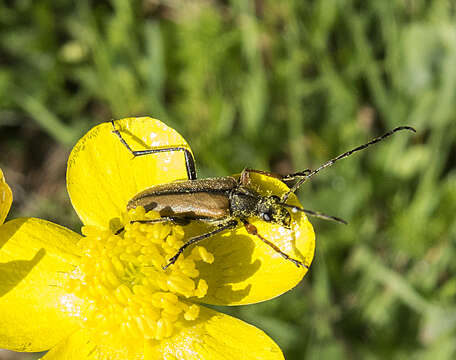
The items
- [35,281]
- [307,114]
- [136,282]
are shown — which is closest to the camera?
[136,282]

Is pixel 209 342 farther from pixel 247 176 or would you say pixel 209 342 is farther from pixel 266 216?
pixel 247 176

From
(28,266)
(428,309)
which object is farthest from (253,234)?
(428,309)

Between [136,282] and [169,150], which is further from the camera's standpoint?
[169,150]

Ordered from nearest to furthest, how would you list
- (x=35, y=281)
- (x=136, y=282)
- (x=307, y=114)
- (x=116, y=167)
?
(x=136, y=282)
(x=35, y=281)
(x=116, y=167)
(x=307, y=114)

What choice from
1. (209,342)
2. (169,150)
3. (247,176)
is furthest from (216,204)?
(209,342)

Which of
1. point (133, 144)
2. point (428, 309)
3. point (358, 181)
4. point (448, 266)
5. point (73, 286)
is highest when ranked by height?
point (358, 181)

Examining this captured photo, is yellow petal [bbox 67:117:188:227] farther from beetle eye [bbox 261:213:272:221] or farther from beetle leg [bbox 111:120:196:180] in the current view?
beetle eye [bbox 261:213:272:221]

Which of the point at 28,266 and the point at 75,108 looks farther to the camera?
the point at 75,108

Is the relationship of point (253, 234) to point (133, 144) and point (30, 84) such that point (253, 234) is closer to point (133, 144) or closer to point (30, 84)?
point (133, 144)
